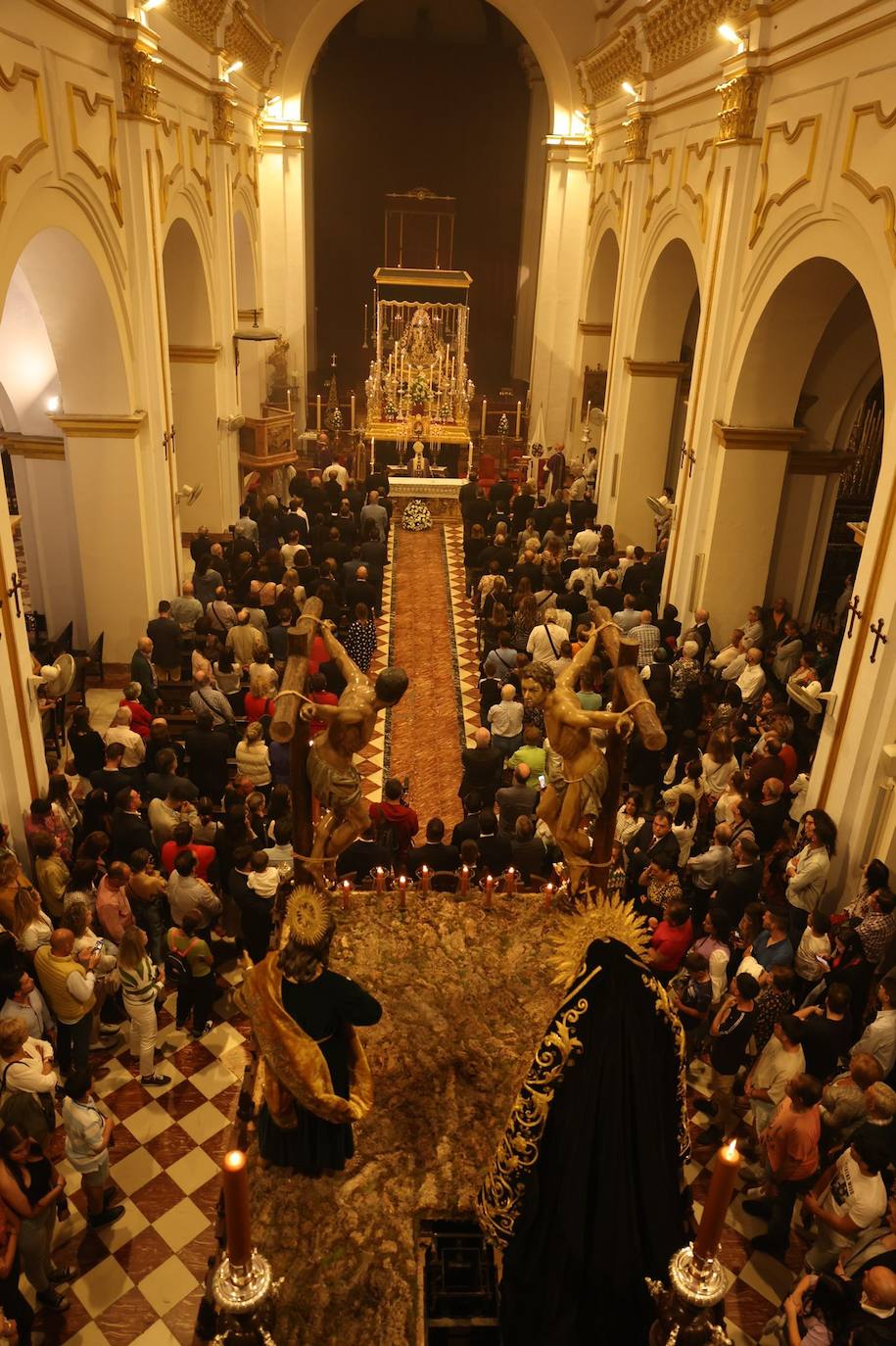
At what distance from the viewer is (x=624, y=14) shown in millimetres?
16906

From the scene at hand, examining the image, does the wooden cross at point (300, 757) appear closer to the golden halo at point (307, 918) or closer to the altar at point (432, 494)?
the golden halo at point (307, 918)

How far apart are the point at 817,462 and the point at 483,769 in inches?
229

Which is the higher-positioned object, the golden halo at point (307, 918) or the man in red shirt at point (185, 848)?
the golden halo at point (307, 918)

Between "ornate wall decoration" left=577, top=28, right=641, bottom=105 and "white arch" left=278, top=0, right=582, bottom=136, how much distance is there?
50 centimetres

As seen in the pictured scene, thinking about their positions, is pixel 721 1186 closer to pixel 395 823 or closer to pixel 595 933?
pixel 595 933

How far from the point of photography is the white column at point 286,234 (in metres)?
19.6

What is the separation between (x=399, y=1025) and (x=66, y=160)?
7614 mm

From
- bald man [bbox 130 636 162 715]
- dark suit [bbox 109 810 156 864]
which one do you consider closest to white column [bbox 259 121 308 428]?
bald man [bbox 130 636 162 715]

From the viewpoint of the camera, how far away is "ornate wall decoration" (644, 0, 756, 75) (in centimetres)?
1077

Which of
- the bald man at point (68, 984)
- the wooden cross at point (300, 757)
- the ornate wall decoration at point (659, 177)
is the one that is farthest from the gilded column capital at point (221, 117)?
the bald man at point (68, 984)

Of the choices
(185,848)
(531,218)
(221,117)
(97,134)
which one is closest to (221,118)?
(221,117)

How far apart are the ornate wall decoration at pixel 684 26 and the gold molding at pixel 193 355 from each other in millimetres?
6929

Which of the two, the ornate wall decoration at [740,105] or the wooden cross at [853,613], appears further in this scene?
the ornate wall decoration at [740,105]

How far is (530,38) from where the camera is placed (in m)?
19.7
